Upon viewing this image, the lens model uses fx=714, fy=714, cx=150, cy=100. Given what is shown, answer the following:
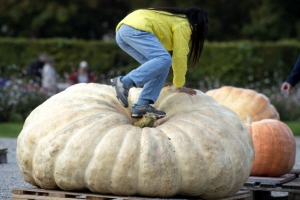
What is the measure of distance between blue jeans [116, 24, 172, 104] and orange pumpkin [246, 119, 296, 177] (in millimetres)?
1773

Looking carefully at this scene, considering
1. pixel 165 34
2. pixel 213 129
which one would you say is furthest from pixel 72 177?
pixel 165 34

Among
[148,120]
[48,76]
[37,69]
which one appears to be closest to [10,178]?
[148,120]

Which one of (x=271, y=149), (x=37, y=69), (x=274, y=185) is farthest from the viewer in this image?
(x=37, y=69)

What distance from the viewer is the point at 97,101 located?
18.5ft

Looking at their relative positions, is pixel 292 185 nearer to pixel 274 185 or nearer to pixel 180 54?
pixel 274 185

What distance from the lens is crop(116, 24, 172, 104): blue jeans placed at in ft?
18.6

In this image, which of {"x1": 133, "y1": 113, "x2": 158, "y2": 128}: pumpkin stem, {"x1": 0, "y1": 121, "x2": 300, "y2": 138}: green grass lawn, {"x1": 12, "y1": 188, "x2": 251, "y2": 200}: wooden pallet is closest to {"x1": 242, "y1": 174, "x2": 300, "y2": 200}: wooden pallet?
{"x1": 12, "y1": 188, "x2": 251, "y2": 200}: wooden pallet

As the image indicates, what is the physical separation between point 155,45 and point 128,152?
108 centimetres

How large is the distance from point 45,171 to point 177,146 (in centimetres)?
99

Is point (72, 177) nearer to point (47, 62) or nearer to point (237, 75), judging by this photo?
point (47, 62)

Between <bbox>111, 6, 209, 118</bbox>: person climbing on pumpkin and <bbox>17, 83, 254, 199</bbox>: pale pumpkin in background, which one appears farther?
→ <bbox>111, 6, 209, 118</bbox>: person climbing on pumpkin

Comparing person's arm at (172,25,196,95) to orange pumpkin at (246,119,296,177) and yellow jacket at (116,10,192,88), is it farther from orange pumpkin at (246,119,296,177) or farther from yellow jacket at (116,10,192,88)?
orange pumpkin at (246,119,296,177)

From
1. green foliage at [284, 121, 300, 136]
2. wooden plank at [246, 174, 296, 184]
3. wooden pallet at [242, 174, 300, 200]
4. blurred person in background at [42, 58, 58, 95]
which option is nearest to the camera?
wooden pallet at [242, 174, 300, 200]

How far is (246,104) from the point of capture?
8.27 m
